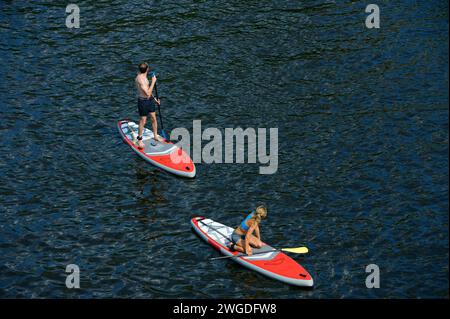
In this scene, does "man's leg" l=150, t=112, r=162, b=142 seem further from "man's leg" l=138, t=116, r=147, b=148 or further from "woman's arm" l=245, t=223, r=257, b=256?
"woman's arm" l=245, t=223, r=257, b=256

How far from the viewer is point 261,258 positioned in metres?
23.7

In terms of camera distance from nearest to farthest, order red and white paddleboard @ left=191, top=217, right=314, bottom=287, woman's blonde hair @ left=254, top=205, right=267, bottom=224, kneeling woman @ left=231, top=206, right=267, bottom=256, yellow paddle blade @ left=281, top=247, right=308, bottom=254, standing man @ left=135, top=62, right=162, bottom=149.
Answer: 1. red and white paddleboard @ left=191, top=217, right=314, bottom=287
2. woman's blonde hair @ left=254, top=205, right=267, bottom=224
3. kneeling woman @ left=231, top=206, right=267, bottom=256
4. yellow paddle blade @ left=281, top=247, right=308, bottom=254
5. standing man @ left=135, top=62, right=162, bottom=149

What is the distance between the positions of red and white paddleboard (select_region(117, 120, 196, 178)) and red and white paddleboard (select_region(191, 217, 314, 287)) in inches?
135

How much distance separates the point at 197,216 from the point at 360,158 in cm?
742

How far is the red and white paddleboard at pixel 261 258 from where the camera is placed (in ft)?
74.7

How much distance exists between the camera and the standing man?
94.6ft

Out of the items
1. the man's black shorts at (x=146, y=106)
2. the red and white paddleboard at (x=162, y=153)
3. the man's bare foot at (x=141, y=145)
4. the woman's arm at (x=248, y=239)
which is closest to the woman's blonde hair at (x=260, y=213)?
the woman's arm at (x=248, y=239)

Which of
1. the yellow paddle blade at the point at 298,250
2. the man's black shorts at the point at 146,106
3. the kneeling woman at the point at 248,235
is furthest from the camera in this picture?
the man's black shorts at the point at 146,106

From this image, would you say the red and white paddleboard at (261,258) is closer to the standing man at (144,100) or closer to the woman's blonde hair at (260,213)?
the woman's blonde hair at (260,213)

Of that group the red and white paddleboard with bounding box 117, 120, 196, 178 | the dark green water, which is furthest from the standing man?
the dark green water

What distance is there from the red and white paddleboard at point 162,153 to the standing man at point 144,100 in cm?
35
